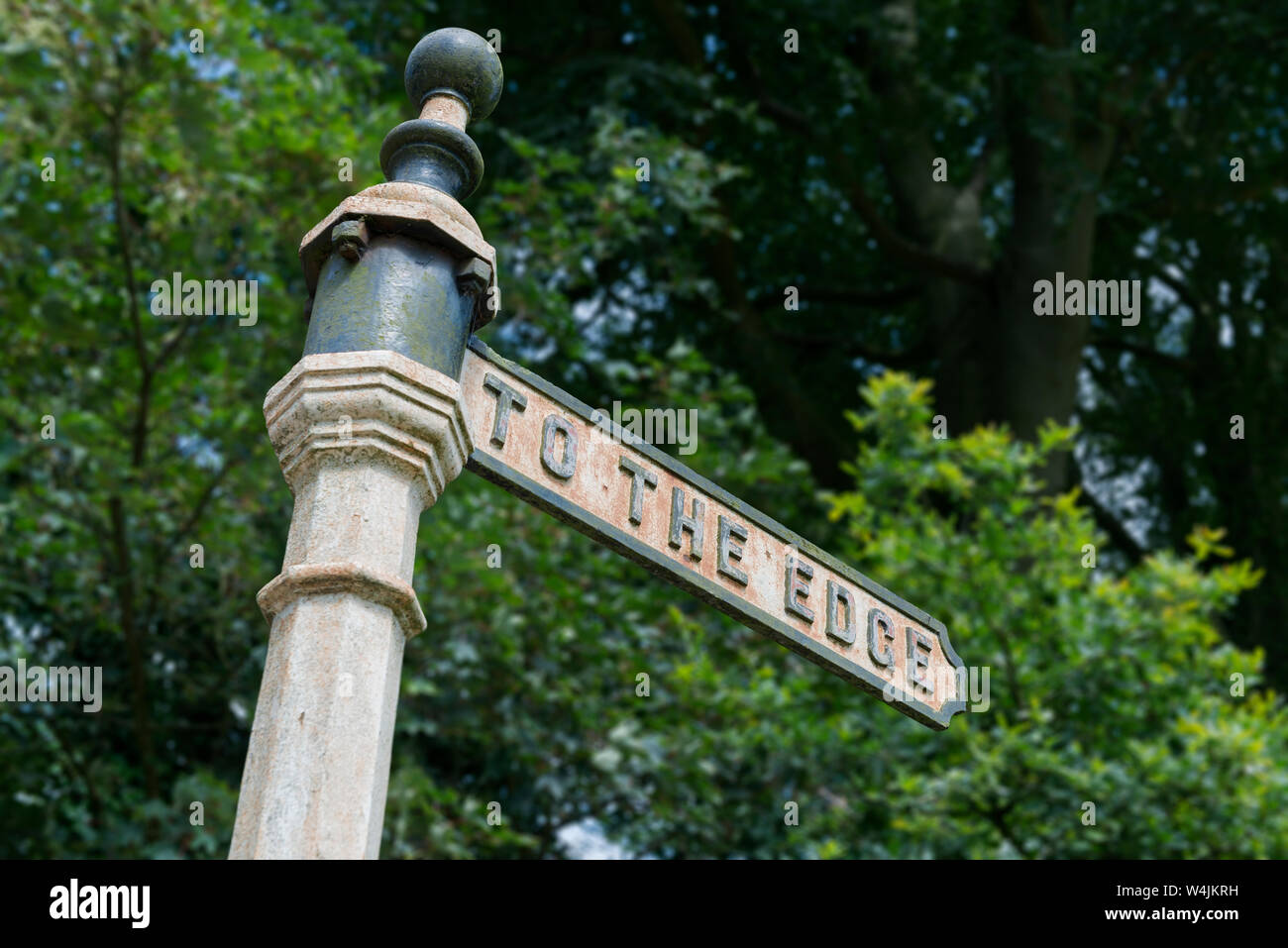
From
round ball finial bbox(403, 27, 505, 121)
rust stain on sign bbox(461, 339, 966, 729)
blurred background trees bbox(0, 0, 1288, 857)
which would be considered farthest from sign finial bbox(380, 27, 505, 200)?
blurred background trees bbox(0, 0, 1288, 857)

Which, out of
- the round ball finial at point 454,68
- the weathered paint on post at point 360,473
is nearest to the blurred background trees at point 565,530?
the round ball finial at point 454,68

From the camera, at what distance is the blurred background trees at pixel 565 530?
7.96 meters

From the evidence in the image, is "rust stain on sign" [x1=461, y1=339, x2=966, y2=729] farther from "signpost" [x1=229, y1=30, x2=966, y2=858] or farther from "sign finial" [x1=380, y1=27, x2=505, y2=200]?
"sign finial" [x1=380, y1=27, x2=505, y2=200]

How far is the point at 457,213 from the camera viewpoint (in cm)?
282

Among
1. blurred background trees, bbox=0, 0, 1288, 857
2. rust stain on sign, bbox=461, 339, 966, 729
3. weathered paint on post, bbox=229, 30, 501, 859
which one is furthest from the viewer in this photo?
blurred background trees, bbox=0, 0, 1288, 857

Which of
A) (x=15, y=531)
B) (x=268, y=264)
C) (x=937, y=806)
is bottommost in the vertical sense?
(x=937, y=806)

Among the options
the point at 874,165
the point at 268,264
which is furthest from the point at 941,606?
the point at 874,165

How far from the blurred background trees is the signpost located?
16.6ft

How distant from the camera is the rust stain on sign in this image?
2.74 metres

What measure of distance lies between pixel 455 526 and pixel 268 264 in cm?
185

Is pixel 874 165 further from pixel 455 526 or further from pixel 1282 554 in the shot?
pixel 455 526

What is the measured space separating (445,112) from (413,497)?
0.91 metres

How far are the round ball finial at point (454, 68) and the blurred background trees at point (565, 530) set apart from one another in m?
4.85

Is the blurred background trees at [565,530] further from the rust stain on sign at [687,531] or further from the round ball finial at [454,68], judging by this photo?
the rust stain on sign at [687,531]
